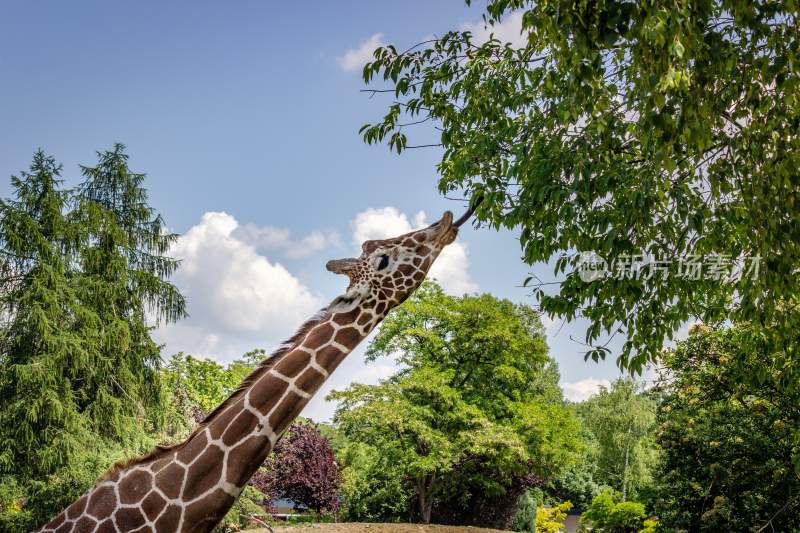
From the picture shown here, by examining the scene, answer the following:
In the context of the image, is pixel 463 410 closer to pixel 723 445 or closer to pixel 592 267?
pixel 723 445

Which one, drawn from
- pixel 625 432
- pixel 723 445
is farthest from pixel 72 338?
pixel 625 432

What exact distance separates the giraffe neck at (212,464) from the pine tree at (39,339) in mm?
10458

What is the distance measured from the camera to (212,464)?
11.8 feet

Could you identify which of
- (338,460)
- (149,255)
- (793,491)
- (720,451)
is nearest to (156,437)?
(149,255)

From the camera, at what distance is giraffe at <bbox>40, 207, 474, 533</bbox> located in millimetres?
3568

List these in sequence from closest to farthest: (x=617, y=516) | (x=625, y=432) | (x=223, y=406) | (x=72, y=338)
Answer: (x=223, y=406), (x=72, y=338), (x=617, y=516), (x=625, y=432)

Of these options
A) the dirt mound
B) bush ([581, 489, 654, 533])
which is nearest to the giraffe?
the dirt mound

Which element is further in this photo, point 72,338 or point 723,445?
point 72,338

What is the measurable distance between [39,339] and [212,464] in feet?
37.3

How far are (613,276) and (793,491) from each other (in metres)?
7.77

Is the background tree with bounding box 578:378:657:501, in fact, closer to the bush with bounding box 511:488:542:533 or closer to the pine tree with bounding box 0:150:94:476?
the bush with bounding box 511:488:542:533

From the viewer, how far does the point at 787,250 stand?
5102mm

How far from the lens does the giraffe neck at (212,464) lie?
3564mm

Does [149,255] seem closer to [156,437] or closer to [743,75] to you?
[156,437]
